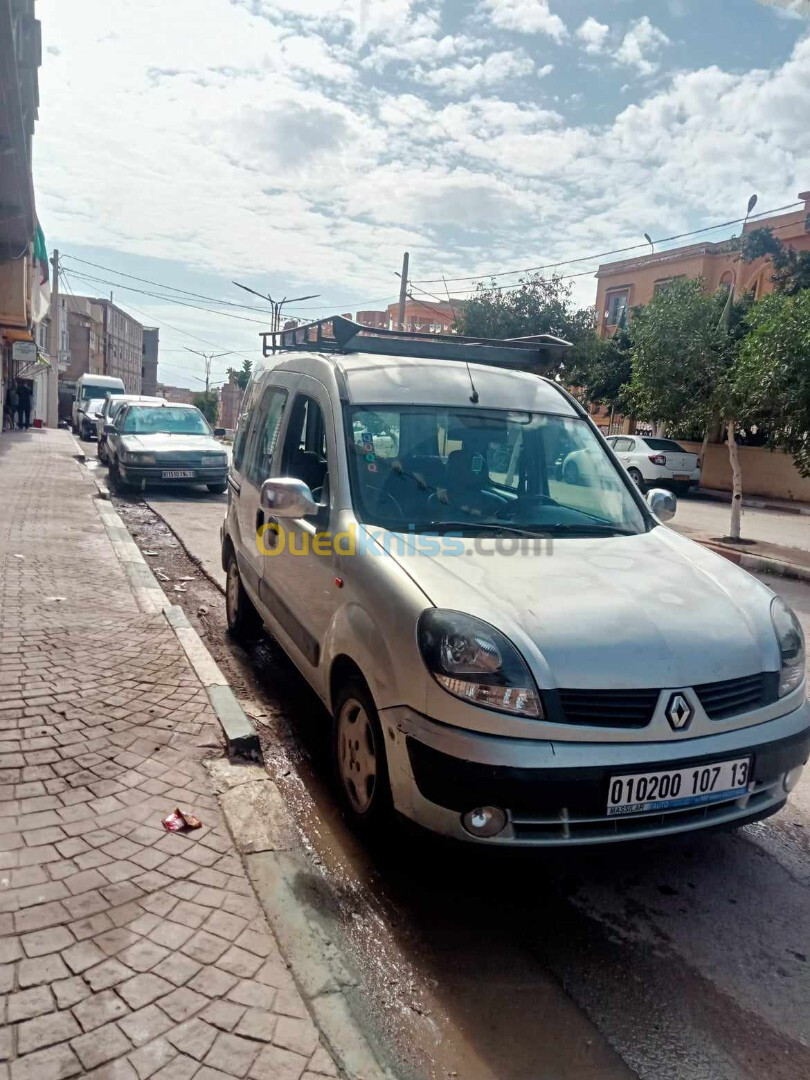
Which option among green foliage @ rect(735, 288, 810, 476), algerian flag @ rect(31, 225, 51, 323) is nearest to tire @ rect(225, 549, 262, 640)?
green foliage @ rect(735, 288, 810, 476)

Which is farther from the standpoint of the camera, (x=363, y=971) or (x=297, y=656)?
(x=297, y=656)

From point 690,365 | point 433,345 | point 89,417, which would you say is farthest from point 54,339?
point 433,345

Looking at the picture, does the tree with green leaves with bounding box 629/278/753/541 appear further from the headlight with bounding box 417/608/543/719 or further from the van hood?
the headlight with bounding box 417/608/543/719

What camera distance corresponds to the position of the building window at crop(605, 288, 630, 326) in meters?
33.4

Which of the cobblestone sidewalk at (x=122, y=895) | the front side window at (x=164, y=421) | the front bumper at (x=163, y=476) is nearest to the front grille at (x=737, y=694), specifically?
the cobblestone sidewalk at (x=122, y=895)

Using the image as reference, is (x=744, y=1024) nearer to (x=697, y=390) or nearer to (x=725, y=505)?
(x=697, y=390)

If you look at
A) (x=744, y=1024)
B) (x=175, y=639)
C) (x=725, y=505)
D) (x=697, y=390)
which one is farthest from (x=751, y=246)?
(x=744, y=1024)

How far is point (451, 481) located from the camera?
142 inches

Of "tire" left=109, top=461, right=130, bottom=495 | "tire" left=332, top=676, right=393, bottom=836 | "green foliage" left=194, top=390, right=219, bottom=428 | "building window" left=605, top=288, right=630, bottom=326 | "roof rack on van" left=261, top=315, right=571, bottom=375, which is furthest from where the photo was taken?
"green foliage" left=194, top=390, right=219, bottom=428

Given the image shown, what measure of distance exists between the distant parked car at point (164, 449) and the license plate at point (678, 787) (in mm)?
10603

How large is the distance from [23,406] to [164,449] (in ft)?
65.5

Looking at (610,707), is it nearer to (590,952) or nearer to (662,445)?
(590,952)

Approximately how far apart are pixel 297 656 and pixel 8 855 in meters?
1.61

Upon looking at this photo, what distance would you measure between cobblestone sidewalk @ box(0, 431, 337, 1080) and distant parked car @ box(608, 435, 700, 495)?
60.6 feet
